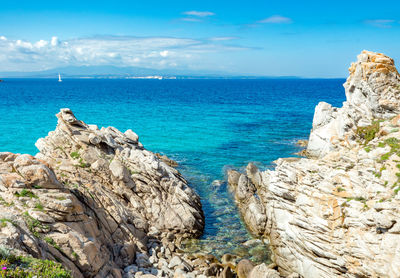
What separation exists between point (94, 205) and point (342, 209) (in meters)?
16.5

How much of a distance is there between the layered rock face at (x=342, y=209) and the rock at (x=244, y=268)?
93.5 inches

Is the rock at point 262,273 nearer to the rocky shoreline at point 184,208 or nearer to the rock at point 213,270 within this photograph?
the rocky shoreline at point 184,208

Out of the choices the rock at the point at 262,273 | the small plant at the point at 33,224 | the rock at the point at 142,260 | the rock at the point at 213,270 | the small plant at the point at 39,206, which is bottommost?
the rock at the point at 213,270

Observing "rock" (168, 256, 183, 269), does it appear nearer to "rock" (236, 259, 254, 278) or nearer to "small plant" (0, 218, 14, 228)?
"rock" (236, 259, 254, 278)

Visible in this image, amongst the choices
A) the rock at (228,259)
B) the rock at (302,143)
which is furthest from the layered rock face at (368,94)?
the rock at (302,143)

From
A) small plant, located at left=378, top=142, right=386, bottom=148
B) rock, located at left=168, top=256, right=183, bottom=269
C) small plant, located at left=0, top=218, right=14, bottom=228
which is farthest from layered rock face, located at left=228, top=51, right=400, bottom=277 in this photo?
small plant, located at left=0, top=218, right=14, bottom=228

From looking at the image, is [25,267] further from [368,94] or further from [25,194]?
[368,94]

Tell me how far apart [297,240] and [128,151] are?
17.2m

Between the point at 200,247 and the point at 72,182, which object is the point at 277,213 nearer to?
the point at 200,247

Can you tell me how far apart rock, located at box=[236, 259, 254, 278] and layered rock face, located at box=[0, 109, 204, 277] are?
491cm

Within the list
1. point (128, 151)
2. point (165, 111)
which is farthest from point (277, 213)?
point (165, 111)

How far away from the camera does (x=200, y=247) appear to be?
24.7 meters

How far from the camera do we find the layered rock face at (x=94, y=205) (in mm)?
16859

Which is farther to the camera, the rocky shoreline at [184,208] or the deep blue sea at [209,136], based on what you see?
the deep blue sea at [209,136]
